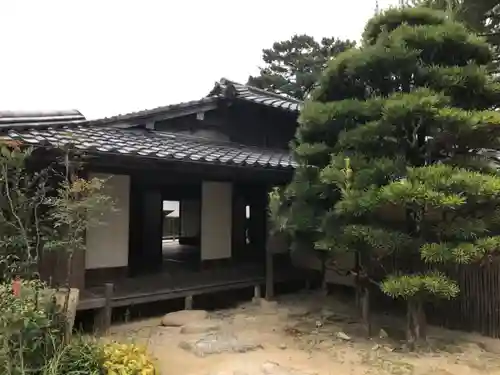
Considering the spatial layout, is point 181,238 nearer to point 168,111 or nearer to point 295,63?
point 168,111

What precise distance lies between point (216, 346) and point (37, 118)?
192 inches

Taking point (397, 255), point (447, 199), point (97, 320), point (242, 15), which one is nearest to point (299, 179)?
point (397, 255)

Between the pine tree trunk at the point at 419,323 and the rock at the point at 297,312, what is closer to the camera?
the pine tree trunk at the point at 419,323

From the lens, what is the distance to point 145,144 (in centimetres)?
739

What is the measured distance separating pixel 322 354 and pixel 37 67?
1734 centimetres

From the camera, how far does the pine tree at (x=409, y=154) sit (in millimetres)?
5402

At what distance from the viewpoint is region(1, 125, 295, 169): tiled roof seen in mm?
6016

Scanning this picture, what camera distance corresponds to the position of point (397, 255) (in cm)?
602

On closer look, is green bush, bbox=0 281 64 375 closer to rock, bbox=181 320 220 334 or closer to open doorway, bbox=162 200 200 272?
rock, bbox=181 320 220 334

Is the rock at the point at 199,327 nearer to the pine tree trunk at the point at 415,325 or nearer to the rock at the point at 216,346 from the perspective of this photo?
the rock at the point at 216,346

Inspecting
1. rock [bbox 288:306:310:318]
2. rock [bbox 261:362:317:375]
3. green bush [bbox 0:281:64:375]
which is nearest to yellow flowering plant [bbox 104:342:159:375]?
green bush [bbox 0:281:64:375]

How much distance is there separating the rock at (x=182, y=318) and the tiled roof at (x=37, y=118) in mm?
3715

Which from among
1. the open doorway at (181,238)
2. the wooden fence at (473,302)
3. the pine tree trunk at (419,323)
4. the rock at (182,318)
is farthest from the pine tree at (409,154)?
the open doorway at (181,238)

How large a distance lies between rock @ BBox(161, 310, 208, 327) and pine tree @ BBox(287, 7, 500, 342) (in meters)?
2.27
